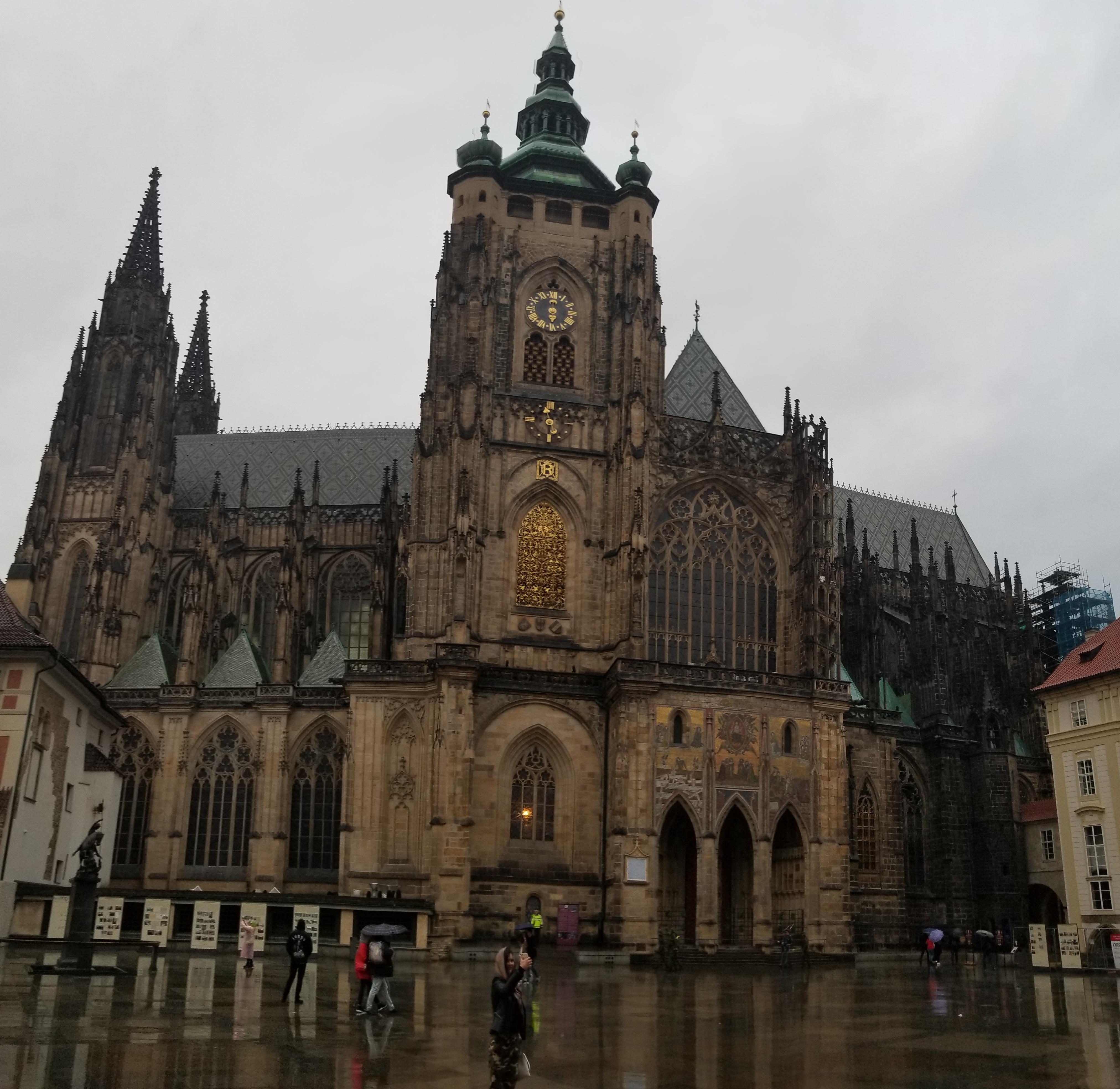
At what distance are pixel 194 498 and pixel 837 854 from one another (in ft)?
128

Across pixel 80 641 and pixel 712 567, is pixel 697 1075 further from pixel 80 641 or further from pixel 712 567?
pixel 80 641

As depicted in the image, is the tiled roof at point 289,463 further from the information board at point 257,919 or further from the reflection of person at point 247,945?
the reflection of person at point 247,945

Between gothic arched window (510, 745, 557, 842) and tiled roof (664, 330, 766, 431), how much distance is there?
664 inches

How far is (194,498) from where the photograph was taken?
65.0 metres

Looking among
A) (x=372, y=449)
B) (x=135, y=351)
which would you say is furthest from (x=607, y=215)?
(x=135, y=351)

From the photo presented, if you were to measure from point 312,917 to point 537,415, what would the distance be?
2165 centimetres

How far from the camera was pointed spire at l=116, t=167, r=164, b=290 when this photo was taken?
6694cm

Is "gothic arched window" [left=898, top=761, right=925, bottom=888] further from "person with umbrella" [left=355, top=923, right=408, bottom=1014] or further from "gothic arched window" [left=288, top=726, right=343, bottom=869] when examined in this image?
"person with umbrella" [left=355, top=923, right=408, bottom=1014]

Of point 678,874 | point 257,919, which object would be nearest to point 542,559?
point 678,874

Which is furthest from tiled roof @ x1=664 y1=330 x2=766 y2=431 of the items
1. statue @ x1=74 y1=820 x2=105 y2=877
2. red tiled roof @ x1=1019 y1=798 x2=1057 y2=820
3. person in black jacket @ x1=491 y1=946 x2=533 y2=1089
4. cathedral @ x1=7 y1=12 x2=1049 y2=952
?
person in black jacket @ x1=491 y1=946 x2=533 y2=1089

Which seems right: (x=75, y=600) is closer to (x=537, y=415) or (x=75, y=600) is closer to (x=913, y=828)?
(x=537, y=415)

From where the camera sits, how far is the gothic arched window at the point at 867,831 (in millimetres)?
52094

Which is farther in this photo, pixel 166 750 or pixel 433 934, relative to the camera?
pixel 166 750

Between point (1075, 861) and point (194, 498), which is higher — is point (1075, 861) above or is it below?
below
